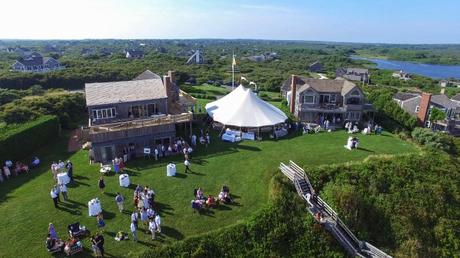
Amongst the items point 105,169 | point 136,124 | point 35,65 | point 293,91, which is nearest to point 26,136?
point 105,169

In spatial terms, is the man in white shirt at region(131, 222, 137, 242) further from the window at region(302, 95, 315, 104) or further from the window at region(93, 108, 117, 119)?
the window at region(302, 95, 315, 104)

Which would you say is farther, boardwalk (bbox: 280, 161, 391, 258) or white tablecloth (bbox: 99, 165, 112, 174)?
white tablecloth (bbox: 99, 165, 112, 174)

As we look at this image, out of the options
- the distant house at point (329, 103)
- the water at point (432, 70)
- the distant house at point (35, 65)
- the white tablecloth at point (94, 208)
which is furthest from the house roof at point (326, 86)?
the water at point (432, 70)

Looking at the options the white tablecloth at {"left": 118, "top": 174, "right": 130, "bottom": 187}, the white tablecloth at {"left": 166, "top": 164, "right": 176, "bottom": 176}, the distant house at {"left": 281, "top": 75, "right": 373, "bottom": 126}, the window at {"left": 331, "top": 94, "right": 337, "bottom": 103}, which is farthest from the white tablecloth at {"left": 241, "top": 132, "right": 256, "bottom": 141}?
the white tablecloth at {"left": 118, "top": 174, "right": 130, "bottom": 187}

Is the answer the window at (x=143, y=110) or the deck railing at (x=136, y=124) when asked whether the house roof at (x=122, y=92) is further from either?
the deck railing at (x=136, y=124)

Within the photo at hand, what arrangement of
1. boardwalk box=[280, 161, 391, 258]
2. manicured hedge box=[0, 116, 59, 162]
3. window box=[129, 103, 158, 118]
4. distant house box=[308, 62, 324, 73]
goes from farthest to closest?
distant house box=[308, 62, 324, 73] → window box=[129, 103, 158, 118] → manicured hedge box=[0, 116, 59, 162] → boardwalk box=[280, 161, 391, 258]

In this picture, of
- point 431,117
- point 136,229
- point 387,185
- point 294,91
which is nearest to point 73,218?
point 136,229

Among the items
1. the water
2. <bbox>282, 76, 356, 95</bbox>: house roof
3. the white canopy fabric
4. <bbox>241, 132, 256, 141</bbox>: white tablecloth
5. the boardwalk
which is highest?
<bbox>282, 76, 356, 95</bbox>: house roof

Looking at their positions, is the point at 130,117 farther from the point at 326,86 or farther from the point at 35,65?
the point at 35,65
